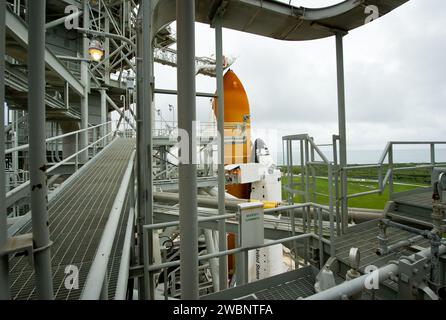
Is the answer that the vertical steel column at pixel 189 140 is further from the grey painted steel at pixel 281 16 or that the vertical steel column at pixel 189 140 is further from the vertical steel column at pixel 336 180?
the vertical steel column at pixel 336 180

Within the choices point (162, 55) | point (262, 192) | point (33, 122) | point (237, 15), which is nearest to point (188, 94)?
point (33, 122)

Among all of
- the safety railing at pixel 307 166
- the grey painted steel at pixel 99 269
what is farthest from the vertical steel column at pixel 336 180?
the grey painted steel at pixel 99 269

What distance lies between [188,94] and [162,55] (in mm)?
15446

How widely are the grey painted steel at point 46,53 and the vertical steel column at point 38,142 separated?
682 mm

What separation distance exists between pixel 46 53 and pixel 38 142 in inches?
228

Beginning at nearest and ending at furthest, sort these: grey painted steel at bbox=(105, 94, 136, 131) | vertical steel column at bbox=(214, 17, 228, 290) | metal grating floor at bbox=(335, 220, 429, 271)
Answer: metal grating floor at bbox=(335, 220, 429, 271) → vertical steel column at bbox=(214, 17, 228, 290) → grey painted steel at bbox=(105, 94, 136, 131)

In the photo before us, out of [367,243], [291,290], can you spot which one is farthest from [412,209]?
[291,290]

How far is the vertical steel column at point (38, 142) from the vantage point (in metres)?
0.87

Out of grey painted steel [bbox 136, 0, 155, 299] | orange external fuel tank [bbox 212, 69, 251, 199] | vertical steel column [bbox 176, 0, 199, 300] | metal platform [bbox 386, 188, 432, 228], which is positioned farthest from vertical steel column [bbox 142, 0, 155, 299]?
orange external fuel tank [bbox 212, 69, 251, 199]

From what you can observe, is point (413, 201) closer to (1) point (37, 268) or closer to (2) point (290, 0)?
(2) point (290, 0)

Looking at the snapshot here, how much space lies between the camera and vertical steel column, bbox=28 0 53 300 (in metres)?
0.87

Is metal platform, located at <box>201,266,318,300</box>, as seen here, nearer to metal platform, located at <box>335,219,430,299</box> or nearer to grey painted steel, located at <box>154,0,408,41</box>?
metal platform, located at <box>335,219,430,299</box>

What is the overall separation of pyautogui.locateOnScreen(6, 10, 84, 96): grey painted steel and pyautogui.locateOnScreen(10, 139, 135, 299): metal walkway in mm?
1655

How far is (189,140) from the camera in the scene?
102 centimetres
